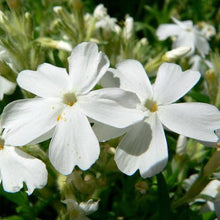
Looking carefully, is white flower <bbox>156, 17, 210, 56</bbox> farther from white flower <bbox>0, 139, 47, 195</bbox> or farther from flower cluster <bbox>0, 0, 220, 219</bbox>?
white flower <bbox>0, 139, 47, 195</bbox>

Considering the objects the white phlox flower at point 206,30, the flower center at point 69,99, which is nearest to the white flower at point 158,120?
the flower center at point 69,99

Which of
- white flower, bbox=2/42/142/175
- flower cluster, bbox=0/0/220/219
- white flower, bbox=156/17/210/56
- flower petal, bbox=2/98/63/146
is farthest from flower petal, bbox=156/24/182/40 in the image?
flower petal, bbox=2/98/63/146

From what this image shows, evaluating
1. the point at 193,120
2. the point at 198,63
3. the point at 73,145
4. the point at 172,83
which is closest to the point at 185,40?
the point at 198,63

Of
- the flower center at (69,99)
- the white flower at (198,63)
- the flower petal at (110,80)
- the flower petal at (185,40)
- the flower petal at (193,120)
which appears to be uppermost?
the flower petal at (110,80)

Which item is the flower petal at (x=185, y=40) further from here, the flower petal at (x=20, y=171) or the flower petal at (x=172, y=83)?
the flower petal at (x=20, y=171)

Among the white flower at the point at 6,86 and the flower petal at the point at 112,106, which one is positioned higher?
the flower petal at the point at 112,106

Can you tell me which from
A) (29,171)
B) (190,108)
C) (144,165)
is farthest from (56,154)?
(190,108)

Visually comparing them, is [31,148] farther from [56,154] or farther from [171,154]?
[171,154]

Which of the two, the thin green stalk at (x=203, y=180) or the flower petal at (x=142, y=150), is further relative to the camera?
the thin green stalk at (x=203, y=180)
